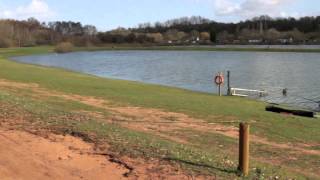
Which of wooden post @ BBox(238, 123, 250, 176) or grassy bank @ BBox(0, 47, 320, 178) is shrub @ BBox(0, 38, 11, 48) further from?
wooden post @ BBox(238, 123, 250, 176)

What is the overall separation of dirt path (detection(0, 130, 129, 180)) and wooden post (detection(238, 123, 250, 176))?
1808 mm

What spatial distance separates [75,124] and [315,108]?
73.0 ft

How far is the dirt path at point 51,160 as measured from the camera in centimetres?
845

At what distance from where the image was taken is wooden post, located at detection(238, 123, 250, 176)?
852cm

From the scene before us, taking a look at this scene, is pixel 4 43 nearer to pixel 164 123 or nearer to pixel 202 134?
pixel 164 123

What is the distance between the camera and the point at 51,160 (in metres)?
9.19

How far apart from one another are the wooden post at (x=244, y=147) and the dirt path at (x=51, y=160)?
181 centimetres

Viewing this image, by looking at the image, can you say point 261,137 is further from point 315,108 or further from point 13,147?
point 315,108

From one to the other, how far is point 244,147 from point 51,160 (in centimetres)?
316

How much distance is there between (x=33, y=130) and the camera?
455 inches

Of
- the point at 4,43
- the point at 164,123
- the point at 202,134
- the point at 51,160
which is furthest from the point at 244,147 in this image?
the point at 4,43

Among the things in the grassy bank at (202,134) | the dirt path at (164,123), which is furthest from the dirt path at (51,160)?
the dirt path at (164,123)

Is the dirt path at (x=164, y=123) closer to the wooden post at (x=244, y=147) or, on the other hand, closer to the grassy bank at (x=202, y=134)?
the grassy bank at (x=202, y=134)

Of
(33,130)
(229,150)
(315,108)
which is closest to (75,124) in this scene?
(33,130)
